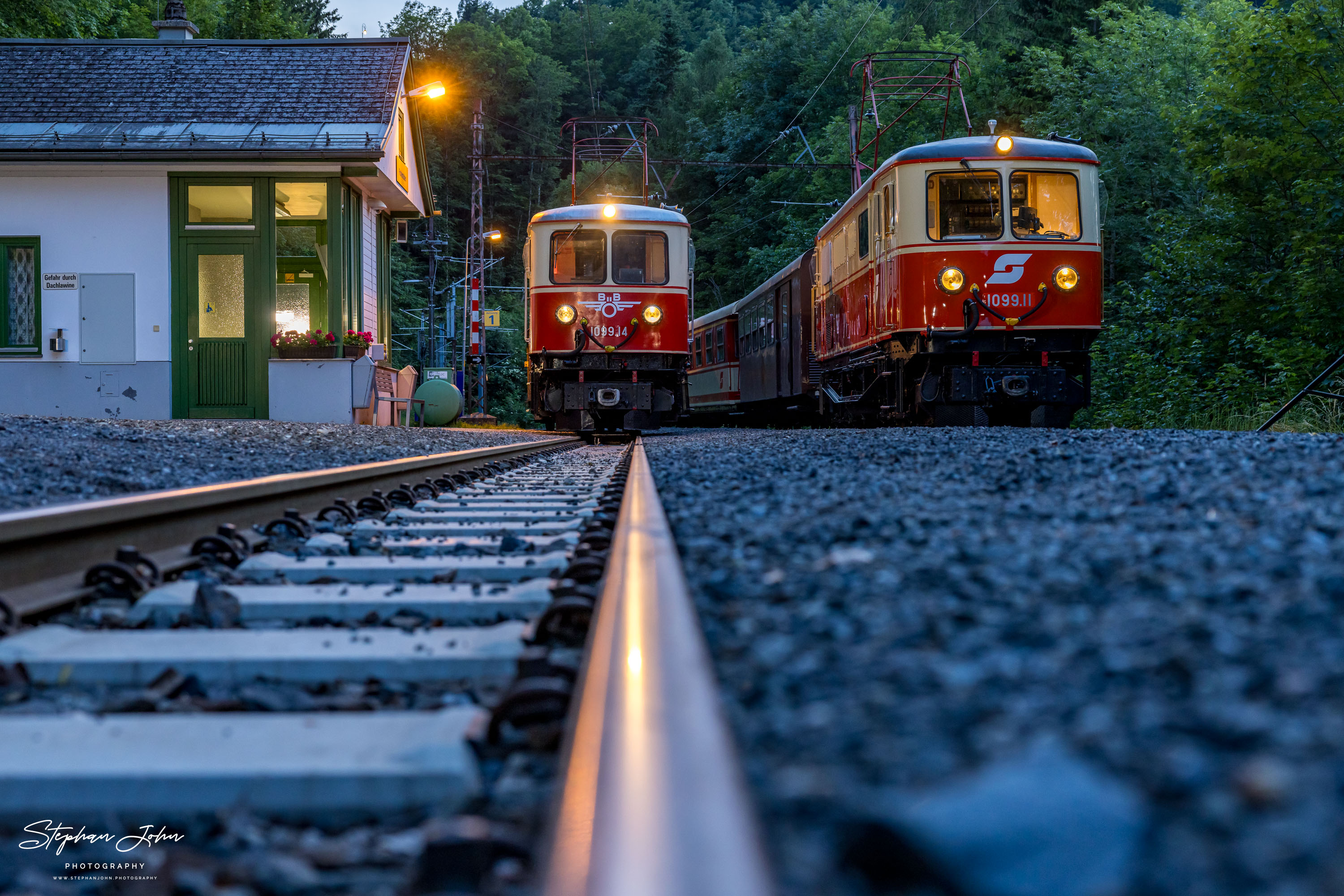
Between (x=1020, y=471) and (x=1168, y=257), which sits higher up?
(x=1168, y=257)

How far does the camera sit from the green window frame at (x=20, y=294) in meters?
15.0

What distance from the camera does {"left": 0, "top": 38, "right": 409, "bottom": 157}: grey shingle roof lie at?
15.0m

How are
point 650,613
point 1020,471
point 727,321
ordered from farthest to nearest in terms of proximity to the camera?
1. point 727,321
2. point 1020,471
3. point 650,613

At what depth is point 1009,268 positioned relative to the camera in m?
10.3

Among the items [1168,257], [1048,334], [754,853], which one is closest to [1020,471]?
[754,853]

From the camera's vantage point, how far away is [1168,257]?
1781 centimetres

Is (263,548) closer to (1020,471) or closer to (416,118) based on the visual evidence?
(1020,471)

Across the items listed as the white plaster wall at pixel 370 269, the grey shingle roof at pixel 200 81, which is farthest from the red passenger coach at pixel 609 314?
the white plaster wall at pixel 370 269

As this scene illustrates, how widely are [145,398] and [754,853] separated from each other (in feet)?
52.5

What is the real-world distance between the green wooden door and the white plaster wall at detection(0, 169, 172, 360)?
335 mm

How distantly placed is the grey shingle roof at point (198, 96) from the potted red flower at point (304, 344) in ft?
8.35

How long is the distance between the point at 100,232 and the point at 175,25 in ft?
21.2

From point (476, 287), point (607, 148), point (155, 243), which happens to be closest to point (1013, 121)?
point (607, 148)

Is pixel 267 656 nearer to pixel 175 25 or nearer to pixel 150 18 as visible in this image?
pixel 175 25
